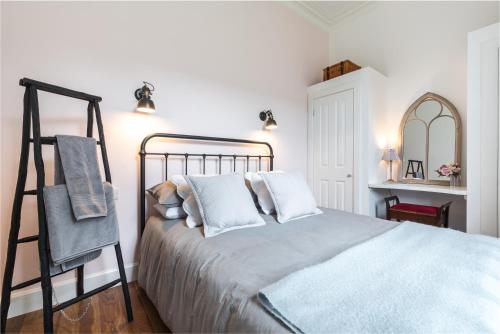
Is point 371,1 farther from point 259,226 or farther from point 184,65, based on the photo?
point 259,226

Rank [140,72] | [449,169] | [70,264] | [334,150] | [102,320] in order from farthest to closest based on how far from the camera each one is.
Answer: [334,150], [449,169], [140,72], [102,320], [70,264]

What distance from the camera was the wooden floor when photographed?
53.6 inches

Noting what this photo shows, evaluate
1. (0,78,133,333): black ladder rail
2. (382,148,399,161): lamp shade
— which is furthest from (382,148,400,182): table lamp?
(0,78,133,333): black ladder rail

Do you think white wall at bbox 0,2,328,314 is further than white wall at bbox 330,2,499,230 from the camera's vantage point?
No

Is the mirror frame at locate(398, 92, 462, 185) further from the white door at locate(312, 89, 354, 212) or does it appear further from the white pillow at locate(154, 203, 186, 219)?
the white pillow at locate(154, 203, 186, 219)

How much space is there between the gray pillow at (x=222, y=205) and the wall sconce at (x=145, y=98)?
0.66m

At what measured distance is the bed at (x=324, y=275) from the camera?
0.64 metres

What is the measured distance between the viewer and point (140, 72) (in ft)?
6.33

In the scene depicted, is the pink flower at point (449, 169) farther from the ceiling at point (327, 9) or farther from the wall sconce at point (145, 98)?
the wall sconce at point (145, 98)

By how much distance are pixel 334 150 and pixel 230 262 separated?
2329 millimetres

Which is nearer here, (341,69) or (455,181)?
(455,181)

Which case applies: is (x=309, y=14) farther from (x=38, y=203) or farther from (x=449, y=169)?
(x=38, y=203)

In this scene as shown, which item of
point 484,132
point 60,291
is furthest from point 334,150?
point 60,291

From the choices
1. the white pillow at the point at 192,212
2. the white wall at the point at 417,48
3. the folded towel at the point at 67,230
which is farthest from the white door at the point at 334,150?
the folded towel at the point at 67,230
